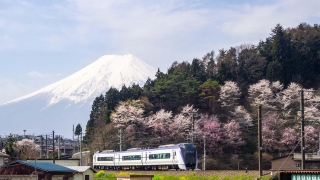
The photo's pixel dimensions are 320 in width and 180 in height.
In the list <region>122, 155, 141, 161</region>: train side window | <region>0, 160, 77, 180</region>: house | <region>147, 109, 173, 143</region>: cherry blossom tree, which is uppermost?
<region>147, 109, 173, 143</region>: cherry blossom tree

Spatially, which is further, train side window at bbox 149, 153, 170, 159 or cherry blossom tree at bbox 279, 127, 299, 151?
cherry blossom tree at bbox 279, 127, 299, 151

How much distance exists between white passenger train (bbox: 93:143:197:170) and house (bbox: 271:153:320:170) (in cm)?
689

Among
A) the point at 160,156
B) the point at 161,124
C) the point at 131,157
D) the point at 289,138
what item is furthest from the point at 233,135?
the point at 160,156

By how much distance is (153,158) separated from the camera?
118 feet

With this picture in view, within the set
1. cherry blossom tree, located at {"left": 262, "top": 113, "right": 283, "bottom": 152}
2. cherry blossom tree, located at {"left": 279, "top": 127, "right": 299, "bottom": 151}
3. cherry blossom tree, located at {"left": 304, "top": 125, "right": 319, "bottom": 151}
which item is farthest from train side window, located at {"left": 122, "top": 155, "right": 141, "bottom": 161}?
cherry blossom tree, located at {"left": 304, "top": 125, "right": 319, "bottom": 151}

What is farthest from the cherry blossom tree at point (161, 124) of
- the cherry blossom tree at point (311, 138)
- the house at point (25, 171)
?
the house at point (25, 171)

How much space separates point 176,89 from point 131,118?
8.04 metres

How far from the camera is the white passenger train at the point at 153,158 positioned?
108 feet

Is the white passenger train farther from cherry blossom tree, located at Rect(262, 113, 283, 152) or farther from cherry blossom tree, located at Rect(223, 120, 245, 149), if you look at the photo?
cherry blossom tree, located at Rect(262, 113, 283, 152)

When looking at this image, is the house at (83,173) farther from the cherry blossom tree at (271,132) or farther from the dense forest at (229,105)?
the cherry blossom tree at (271,132)

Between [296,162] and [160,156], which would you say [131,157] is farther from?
[296,162]

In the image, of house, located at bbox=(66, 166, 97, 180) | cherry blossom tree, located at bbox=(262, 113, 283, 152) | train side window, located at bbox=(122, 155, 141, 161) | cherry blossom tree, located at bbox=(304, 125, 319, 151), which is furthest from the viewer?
cherry blossom tree, located at bbox=(262, 113, 283, 152)

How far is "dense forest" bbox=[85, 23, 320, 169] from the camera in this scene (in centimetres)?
4853

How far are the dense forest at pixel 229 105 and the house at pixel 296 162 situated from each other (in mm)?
12923
